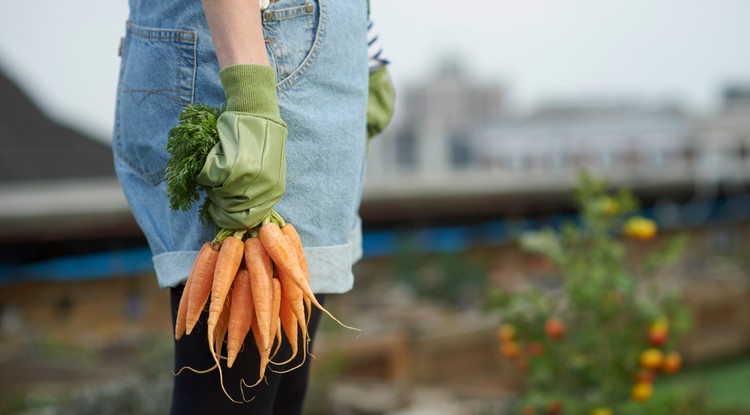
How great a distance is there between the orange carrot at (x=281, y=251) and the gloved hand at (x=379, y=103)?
18.6 inches

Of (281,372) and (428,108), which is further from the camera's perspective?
(428,108)

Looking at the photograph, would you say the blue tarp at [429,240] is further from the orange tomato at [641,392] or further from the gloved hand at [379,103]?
the gloved hand at [379,103]

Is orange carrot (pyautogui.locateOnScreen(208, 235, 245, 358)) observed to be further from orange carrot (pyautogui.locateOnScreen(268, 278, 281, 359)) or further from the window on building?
the window on building

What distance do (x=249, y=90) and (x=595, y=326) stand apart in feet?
8.92

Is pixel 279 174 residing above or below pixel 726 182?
above

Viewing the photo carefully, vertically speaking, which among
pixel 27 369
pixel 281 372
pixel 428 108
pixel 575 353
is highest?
pixel 281 372

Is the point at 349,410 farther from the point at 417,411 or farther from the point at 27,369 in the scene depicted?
the point at 27,369

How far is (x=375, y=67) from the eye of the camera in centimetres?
149

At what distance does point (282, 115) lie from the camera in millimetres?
1092

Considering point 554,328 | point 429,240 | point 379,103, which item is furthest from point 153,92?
point 429,240

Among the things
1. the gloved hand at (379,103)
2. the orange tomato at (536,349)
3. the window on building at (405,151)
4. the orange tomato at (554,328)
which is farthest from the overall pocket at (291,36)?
the window on building at (405,151)

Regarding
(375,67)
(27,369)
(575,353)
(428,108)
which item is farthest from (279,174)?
(428,108)

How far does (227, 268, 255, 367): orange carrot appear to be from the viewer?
41.1 inches

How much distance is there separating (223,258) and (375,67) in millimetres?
585
